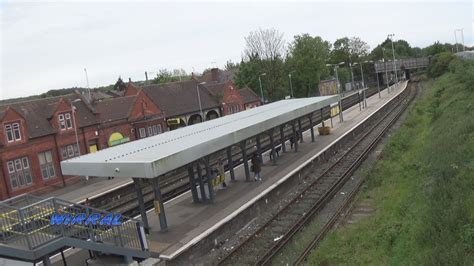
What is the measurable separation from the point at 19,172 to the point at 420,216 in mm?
27523

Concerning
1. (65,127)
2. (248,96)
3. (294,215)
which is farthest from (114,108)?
(294,215)

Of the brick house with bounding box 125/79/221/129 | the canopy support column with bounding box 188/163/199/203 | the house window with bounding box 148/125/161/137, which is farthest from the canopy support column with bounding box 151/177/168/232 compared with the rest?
the brick house with bounding box 125/79/221/129

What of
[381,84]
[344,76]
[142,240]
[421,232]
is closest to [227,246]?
[142,240]

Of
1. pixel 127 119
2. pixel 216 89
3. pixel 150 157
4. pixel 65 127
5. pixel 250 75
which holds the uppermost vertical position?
pixel 250 75

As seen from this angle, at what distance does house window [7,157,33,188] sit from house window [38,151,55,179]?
1109 mm

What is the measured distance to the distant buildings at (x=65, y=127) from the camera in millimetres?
31141

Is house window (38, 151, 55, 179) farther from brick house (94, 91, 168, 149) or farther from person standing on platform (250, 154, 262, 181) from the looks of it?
person standing on platform (250, 154, 262, 181)

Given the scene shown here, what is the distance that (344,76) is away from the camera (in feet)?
344

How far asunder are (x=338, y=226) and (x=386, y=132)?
82.3 feet

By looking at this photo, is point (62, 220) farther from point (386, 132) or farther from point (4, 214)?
point (386, 132)

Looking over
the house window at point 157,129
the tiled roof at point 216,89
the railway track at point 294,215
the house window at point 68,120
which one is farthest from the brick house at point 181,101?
the railway track at point 294,215

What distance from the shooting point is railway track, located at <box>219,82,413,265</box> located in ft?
51.7

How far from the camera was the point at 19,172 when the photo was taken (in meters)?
31.3

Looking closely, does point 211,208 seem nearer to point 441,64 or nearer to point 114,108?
point 114,108
